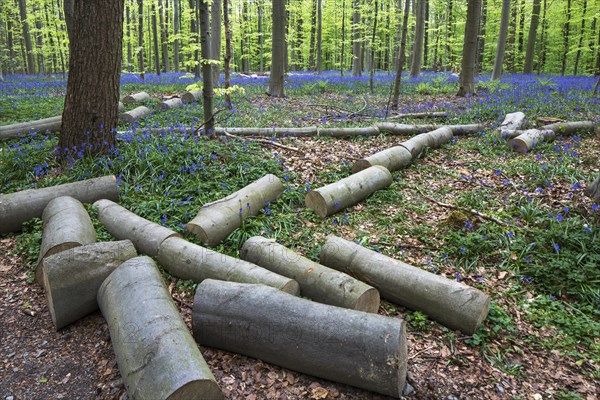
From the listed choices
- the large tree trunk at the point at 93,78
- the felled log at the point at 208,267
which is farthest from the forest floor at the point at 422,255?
the large tree trunk at the point at 93,78

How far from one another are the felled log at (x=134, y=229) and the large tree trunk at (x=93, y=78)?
2194mm

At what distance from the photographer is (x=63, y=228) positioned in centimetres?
414

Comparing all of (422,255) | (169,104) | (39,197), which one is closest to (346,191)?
(422,255)

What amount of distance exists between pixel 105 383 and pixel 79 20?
5.83 m

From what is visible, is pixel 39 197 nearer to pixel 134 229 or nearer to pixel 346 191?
pixel 134 229

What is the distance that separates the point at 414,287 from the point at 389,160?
12.4ft

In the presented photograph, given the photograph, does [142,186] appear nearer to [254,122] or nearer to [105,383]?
[105,383]

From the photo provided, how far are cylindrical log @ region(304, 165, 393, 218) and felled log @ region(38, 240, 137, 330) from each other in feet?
9.33

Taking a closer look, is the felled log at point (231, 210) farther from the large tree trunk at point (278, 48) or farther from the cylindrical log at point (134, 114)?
the large tree trunk at point (278, 48)

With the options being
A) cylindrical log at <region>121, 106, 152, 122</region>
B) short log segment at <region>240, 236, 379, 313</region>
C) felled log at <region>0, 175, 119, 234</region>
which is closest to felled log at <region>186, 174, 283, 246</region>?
short log segment at <region>240, 236, 379, 313</region>

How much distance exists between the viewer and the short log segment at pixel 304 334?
2.70 metres

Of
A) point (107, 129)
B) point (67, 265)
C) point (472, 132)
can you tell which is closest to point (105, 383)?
point (67, 265)

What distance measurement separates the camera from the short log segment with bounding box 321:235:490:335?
3.45 metres

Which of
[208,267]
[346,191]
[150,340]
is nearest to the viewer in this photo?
[150,340]
